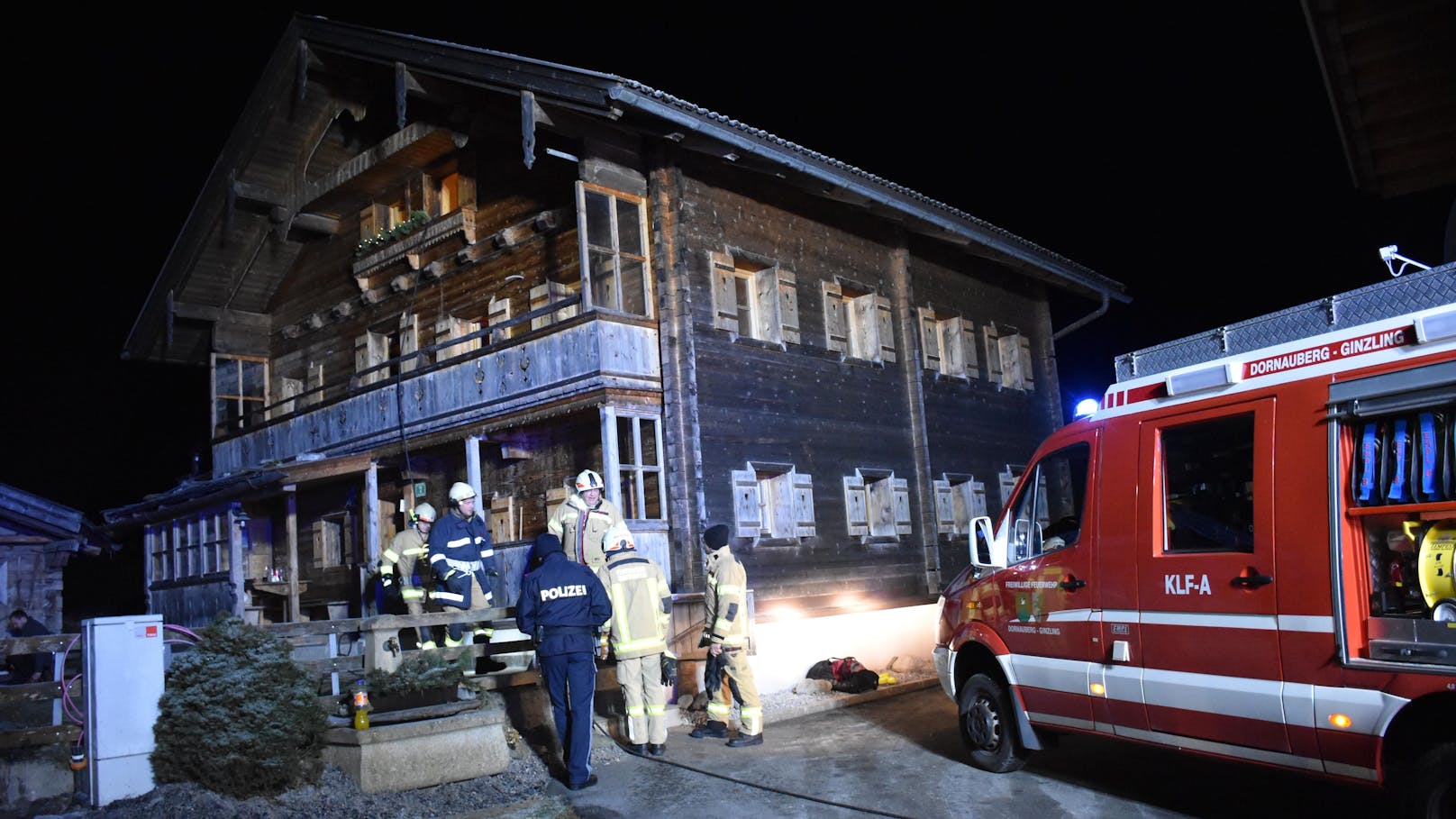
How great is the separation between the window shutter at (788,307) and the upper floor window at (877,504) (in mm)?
2447

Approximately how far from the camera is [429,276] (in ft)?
59.1

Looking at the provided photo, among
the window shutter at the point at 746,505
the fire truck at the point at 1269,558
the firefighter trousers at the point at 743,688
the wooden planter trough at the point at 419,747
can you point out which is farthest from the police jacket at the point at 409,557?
the fire truck at the point at 1269,558

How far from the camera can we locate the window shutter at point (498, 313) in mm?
16391

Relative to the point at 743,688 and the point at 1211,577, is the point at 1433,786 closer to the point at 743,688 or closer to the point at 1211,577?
the point at 1211,577

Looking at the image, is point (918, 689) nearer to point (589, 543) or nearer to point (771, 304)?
point (589, 543)

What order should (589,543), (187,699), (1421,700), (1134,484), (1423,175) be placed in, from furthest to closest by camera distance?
(589,543), (1423,175), (187,699), (1134,484), (1421,700)

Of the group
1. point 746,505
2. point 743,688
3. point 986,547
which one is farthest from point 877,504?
point 986,547

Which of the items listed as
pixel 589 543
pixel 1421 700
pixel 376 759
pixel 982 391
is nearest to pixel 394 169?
pixel 589 543

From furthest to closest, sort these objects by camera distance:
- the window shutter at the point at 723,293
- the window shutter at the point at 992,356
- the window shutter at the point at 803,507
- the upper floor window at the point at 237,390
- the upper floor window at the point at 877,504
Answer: the upper floor window at the point at 237,390 < the window shutter at the point at 992,356 < the upper floor window at the point at 877,504 < the window shutter at the point at 803,507 < the window shutter at the point at 723,293

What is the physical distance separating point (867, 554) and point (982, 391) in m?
5.19

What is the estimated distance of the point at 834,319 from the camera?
1744 centimetres

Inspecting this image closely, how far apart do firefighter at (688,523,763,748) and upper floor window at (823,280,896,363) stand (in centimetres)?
805

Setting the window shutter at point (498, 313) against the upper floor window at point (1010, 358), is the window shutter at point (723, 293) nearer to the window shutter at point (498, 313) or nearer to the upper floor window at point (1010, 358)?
the window shutter at point (498, 313)

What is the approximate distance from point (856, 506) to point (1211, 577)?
11.1 meters
